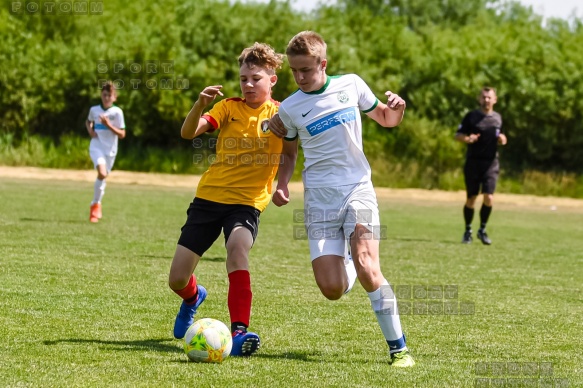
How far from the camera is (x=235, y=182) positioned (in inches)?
248

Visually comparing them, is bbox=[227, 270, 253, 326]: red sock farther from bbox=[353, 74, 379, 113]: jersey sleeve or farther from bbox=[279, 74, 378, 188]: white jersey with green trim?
bbox=[353, 74, 379, 113]: jersey sleeve

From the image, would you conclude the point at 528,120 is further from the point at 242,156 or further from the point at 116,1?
the point at 242,156

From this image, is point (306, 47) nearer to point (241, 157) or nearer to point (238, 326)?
point (241, 157)

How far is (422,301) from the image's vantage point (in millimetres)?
8320

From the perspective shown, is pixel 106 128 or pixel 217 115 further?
pixel 106 128

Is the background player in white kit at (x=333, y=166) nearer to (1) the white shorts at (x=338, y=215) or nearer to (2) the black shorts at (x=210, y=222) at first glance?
(1) the white shorts at (x=338, y=215)

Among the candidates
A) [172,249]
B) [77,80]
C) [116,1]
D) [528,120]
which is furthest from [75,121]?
[172,249]

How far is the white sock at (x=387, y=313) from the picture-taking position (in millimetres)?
5582

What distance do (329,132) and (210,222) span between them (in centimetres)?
104

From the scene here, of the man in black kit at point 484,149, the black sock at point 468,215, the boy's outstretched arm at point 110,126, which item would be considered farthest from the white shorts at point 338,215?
the boy's outstretched arm at point 110,126

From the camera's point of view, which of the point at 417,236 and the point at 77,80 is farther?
the point at 77,80

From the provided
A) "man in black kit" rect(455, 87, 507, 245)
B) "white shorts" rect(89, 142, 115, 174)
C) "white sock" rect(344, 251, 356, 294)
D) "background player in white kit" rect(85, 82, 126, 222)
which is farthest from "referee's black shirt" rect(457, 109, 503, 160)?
"white sock" rect(344, 251, 356, 294)

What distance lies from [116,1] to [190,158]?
1289 centimetres

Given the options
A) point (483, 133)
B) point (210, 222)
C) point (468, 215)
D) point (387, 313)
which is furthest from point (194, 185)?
point (387, 313)
